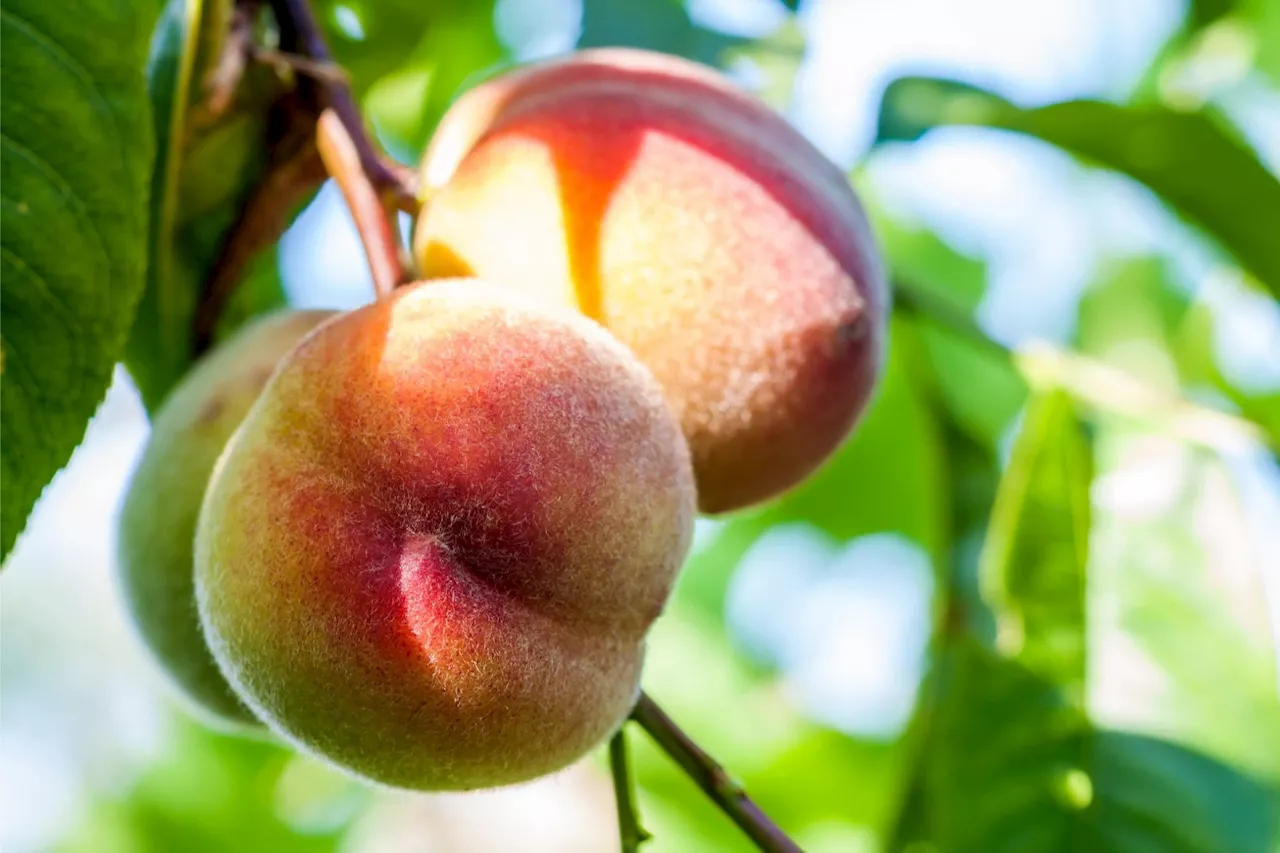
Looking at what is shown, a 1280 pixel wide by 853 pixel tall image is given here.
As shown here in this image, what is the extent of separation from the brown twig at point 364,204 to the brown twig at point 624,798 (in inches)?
16.9

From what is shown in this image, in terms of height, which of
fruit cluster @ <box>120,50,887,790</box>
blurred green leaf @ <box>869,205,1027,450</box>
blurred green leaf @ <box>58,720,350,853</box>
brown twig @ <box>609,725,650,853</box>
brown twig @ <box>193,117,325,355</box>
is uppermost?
fruit cluster @ <box>120,50,887,790</box>

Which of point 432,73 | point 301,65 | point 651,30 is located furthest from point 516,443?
point 432,73

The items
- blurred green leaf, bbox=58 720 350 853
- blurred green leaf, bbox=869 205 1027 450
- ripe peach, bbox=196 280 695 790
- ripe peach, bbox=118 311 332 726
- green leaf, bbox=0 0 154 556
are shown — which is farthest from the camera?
blurred green leaf, bbox=58 720 350 853

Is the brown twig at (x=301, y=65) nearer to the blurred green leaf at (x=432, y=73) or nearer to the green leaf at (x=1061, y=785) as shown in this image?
the blurred green leaf at (x=432, y=73)

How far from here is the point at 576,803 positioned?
5895mm

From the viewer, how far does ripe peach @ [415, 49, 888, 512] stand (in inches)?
45.9

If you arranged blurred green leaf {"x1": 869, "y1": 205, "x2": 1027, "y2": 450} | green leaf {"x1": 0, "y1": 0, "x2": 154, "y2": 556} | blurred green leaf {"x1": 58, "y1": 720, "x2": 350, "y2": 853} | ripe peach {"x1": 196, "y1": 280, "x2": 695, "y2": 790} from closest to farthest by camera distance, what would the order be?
ripe peach {"x1": 196, "y1": 280, "x2": 695, "y2": 790}, green leaf {"x1": 0, "y1": 0, "x2": 154, "y2": 556}, blurred green leaf {"x1": 869, "y1": 205, "x2": 1027, "y2": 450}, blurred green leaf {"x1": 58, "y1": 720, "x2": 350, "y2": 853}

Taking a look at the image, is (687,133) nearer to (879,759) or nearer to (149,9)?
(149,9)

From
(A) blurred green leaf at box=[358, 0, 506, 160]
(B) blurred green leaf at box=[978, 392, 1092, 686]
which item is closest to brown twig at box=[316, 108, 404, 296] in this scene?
(A) blurred green leaf at box=[358, 0, 506, 160]

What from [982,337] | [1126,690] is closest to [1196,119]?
[982,337]

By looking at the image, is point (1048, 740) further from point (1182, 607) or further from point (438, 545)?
point (438, 545)

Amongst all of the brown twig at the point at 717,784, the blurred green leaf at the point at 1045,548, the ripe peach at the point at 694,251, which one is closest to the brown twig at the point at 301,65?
the ripe peach at the point at 694,251

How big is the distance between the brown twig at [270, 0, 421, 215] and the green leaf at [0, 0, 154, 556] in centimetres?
22

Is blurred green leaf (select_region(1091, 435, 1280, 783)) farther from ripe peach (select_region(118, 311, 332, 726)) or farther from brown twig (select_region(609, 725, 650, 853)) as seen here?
ripe peach (select_region(118, 311, 332, 726))
